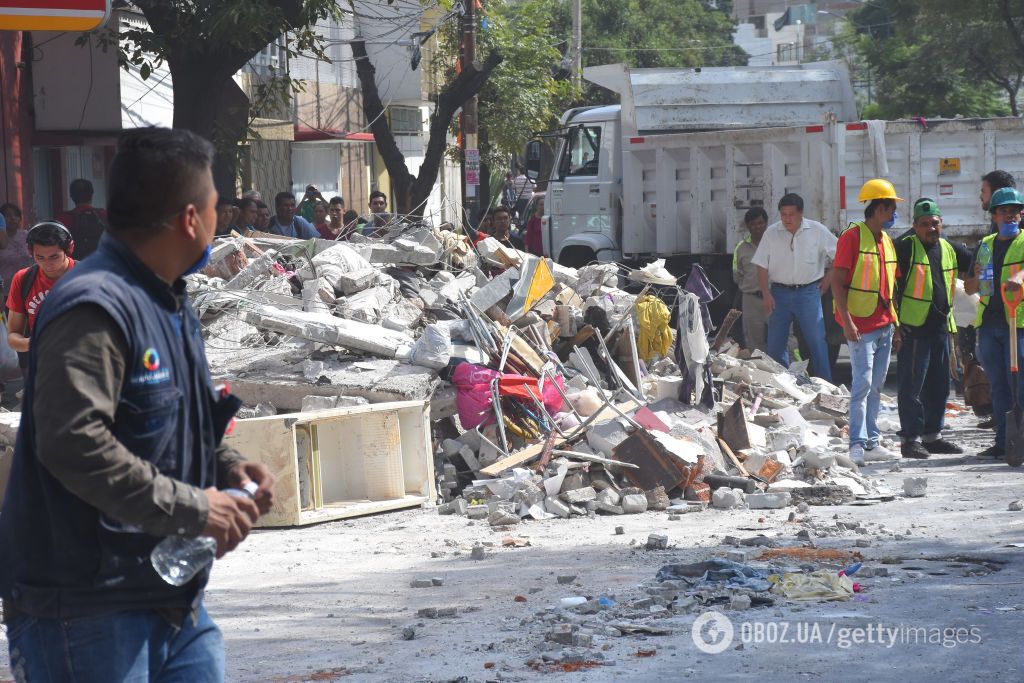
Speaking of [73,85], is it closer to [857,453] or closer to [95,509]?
[857,453]

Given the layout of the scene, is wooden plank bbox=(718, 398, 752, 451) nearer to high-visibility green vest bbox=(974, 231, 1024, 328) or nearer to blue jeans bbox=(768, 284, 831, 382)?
high-visibility green vest bbox=(974, 231, 1024, 328)

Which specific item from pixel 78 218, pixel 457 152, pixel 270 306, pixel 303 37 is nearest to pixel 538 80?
pixel 457 152

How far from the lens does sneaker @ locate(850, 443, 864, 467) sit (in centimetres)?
905

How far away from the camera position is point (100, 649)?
2.39 metres

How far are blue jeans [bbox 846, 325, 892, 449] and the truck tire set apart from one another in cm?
756

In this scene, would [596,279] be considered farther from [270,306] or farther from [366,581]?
[366,581]

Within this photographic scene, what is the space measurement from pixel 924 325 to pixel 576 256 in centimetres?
786

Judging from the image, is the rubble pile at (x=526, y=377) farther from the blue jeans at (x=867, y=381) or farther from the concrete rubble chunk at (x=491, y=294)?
the blue jeans at (x=867, y=381)

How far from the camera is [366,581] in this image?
6145 mm

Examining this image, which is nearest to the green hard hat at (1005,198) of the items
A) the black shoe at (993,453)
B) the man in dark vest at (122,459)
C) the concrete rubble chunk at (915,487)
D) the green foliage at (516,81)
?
the black shoe at (993,453)

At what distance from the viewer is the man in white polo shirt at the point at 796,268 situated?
1117cm

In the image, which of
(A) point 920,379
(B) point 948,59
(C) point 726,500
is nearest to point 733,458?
(C) point 726,500

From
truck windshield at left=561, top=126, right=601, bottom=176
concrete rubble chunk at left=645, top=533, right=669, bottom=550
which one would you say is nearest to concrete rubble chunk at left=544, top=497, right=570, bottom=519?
concrete rubble chunk at left=645, top=533, right=669, bottom=550

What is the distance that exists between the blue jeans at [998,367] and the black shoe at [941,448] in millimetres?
393
